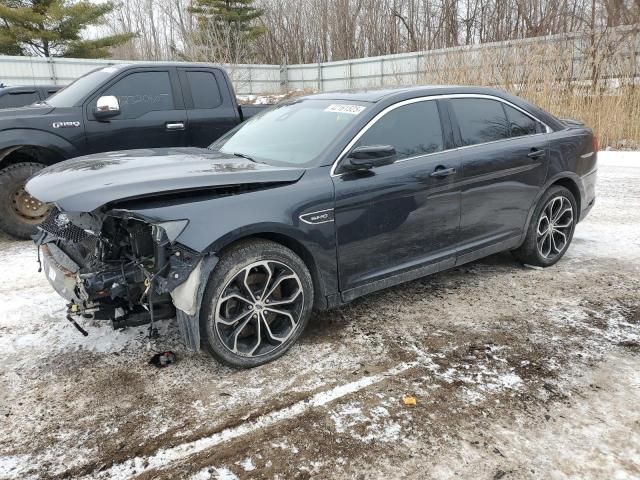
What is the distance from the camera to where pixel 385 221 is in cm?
356

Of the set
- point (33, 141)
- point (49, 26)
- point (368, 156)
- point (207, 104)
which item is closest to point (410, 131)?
point (368, 156)

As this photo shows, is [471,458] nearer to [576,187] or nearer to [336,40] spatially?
[576,187]

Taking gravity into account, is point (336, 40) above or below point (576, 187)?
above

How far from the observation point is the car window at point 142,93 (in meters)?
6.01

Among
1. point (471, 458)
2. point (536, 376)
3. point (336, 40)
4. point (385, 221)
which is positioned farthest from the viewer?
point (336, 40)

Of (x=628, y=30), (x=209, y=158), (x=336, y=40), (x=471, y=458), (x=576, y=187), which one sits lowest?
(x=471, y=458)

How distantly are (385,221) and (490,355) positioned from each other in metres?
1.13

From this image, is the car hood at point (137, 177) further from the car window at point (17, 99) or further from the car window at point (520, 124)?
the car window at point (17, 99)

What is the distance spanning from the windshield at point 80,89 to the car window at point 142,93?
0.61 feet

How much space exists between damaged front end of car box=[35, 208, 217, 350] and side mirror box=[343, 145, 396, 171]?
114 cm

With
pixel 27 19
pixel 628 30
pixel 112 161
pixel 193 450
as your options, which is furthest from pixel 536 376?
pixel 27 19

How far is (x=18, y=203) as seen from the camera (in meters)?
5.64

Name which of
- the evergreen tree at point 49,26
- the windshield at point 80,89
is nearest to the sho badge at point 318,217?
the windshield at point 80,89

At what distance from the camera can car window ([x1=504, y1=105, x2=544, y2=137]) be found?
14.8 ft
